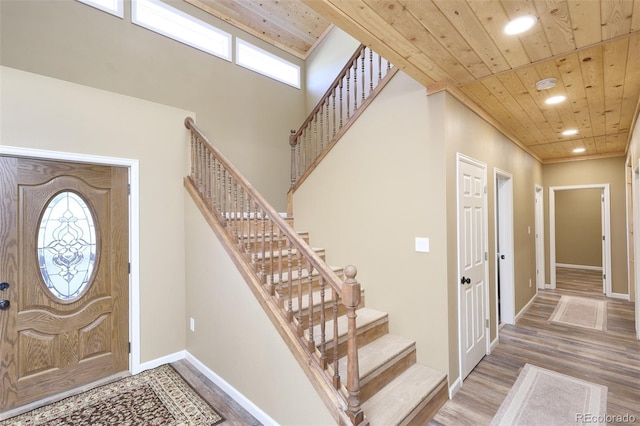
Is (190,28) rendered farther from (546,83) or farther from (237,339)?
(546,83)

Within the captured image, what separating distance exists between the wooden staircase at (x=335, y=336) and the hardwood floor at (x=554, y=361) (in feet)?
0.97

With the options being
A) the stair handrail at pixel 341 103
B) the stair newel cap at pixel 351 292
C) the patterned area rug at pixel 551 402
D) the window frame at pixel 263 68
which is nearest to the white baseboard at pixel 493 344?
the patterned area rug at pixel 551 402

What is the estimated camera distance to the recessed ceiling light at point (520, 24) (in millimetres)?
1792

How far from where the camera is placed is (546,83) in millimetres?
2660

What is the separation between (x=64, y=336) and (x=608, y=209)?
8.40 metres

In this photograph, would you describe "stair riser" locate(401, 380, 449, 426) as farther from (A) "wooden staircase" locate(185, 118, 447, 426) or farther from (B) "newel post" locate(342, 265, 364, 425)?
(B) "newel post" locate(342, 265, 364, 425)

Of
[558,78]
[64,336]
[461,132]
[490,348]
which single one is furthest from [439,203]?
[64,336]

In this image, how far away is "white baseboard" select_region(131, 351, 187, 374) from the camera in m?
3.08

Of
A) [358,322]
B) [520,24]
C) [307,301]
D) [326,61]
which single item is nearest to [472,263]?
[358,322]

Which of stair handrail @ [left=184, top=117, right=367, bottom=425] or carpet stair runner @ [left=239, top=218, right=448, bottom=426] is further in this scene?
carpet stair runner @ [left=239, top=218, right=448, bottom=426]

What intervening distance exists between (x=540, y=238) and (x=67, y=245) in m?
7.51

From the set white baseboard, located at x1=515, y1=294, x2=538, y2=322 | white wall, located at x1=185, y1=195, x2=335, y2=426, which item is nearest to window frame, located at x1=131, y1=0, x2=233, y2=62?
white wall, located at x1=185, y1=195, x2=335, y2=426

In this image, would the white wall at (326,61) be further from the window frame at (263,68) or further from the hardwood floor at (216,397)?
the hardwood floor at (216,397)

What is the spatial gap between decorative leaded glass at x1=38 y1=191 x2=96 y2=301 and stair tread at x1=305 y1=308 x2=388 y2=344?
7.12 feet
